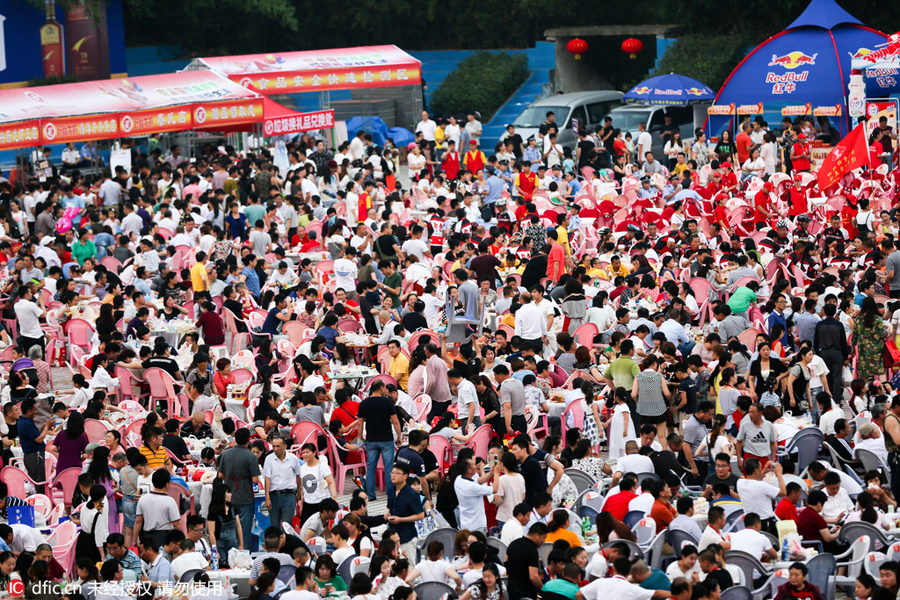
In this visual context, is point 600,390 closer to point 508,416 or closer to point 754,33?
point 508,416

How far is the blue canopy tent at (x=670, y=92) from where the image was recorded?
27.3m

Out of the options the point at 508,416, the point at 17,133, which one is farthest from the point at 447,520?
the point at 17,133

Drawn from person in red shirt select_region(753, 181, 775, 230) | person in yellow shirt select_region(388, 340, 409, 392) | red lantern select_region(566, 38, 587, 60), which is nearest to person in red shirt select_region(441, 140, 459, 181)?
person in red shirt select_region(753, 181, 775, 230)

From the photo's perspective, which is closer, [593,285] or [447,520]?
[447,520]

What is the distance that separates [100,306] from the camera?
14.8 meters

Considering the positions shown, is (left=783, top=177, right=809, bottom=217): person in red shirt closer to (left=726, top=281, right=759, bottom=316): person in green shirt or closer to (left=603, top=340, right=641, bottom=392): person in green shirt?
(left=726, top=281, right=759, bottom=316): person in green shirt

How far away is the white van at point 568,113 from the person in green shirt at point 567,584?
19512mm

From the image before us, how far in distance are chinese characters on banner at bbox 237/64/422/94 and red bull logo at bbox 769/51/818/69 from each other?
876 cm

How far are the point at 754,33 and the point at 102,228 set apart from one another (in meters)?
19.1

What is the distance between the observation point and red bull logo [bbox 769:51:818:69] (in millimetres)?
25938

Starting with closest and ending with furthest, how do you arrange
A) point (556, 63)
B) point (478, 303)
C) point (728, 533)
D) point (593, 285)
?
point (728, 533) < point (478, 303) < point (593, 285) < point (556, 63)

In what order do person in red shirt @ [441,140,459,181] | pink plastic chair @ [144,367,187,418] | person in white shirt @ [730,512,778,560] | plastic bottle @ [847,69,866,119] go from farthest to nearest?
person in red shirt @ [441,140,459,181]
plastic bottle @ [847,69,866,119]
pink plastic chair @ [144,367,187,418]
person in white shirt @ [730,512,778,560]

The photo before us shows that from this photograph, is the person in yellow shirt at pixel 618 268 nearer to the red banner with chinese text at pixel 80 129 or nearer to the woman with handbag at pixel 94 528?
the woman with handbag at pixel 94 528

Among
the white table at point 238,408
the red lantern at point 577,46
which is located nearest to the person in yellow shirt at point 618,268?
the white table at point 238,408
